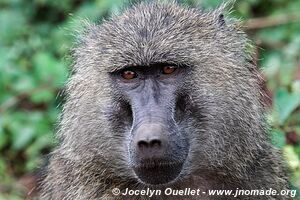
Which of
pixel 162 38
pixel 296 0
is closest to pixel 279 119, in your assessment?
pixel 162 38

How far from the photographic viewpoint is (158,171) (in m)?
4.29

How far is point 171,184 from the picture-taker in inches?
184

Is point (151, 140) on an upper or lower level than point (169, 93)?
lower

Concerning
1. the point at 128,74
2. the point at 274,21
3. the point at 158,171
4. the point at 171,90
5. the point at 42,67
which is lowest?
the point at 158,171

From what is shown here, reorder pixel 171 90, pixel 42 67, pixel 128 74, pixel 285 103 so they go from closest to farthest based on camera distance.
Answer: pixel 171 90 < pixel 128 74 < pixel 285 103 < pixel 42 67

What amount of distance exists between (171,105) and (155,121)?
0.19 metres

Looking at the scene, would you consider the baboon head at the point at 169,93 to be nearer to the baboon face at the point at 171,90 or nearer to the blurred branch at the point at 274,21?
the baboon face at the point at 171,90

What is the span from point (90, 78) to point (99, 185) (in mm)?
577

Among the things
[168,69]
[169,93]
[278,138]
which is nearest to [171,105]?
[169,93]

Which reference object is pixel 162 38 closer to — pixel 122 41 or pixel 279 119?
pixel 122 41

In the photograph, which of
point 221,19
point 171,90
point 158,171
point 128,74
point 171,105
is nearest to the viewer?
point 158,171

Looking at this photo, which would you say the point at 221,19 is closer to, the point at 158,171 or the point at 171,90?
the point at 171,90

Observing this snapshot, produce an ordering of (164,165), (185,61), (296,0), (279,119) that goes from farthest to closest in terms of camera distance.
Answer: (296,0) < (279,119) < (185,61) < (164,165)

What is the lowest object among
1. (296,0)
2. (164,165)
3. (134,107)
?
(164,165)
